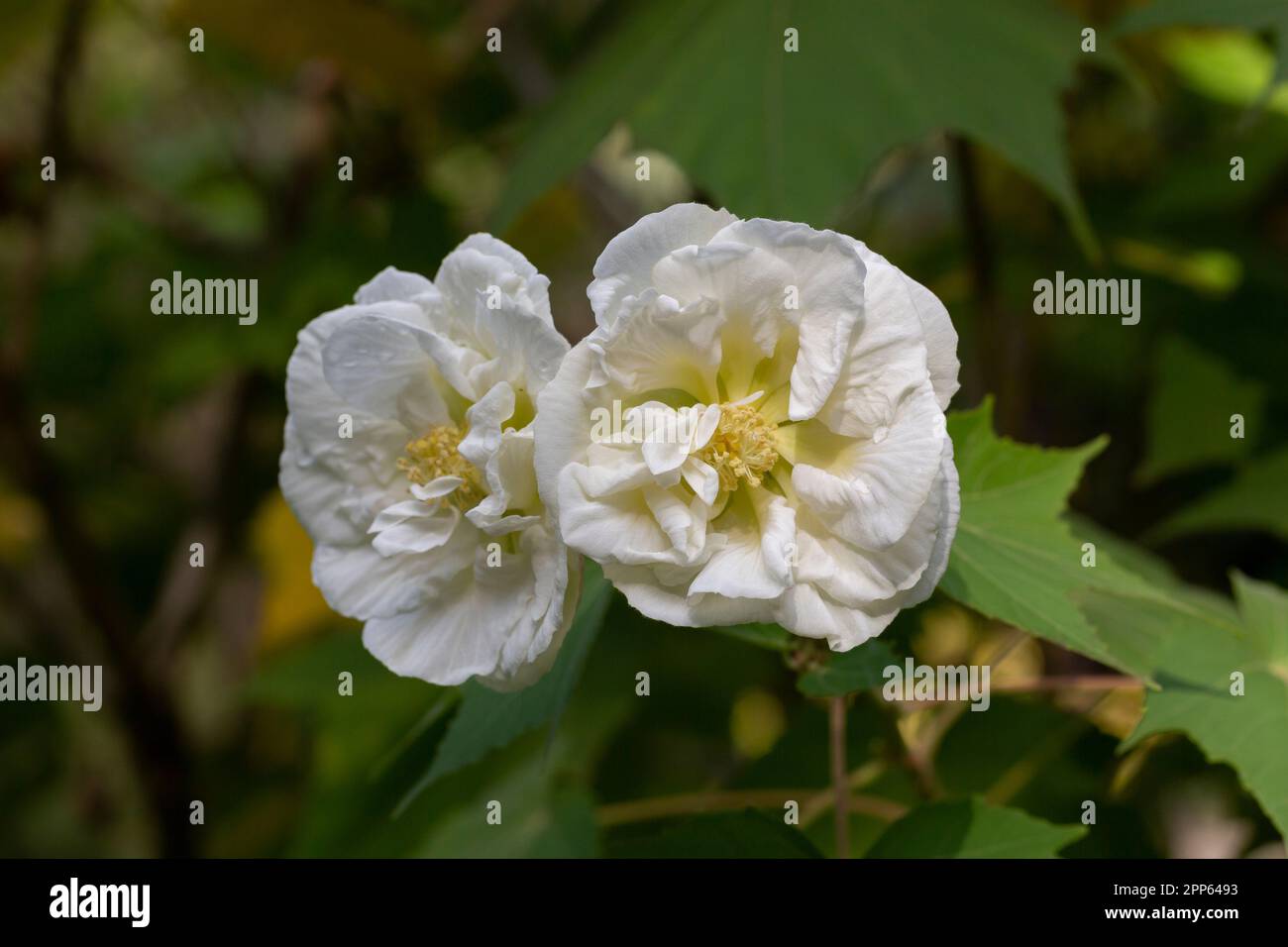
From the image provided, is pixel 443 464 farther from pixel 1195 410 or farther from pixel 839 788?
pixel 1195 410

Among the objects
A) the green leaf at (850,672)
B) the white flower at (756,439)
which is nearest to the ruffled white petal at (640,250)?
the white flower at (756,439)

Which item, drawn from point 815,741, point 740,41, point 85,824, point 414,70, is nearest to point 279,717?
point 85,824

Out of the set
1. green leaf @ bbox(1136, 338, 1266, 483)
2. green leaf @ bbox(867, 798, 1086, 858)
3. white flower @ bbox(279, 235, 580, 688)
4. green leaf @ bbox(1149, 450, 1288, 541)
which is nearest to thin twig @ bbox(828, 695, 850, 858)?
green leaf @ bbox(867, 798, 1086, 858)

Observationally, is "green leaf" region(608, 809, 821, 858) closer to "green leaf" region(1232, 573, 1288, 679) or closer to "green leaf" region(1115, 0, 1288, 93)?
"green leaf" region(1232, 573, 1288, 679)

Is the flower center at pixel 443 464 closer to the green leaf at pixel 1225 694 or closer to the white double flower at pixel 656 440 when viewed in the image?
the white double flower at pixel 656 440

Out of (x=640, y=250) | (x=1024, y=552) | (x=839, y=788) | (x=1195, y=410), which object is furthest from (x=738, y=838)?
(x=1195, y=410)

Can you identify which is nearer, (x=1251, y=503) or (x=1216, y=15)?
(x=1216, y=15)

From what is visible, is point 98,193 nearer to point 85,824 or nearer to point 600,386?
point 85,824
